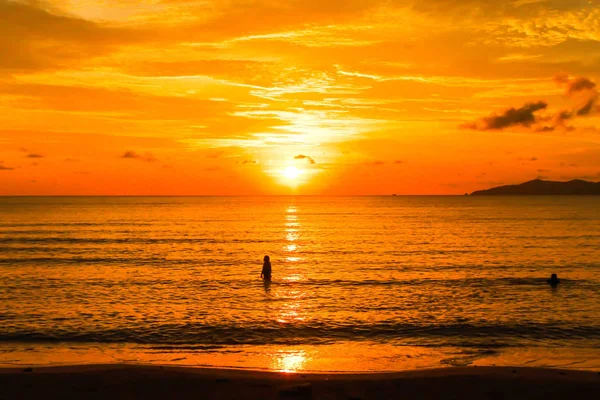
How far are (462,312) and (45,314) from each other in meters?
24.3

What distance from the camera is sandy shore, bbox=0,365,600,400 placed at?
15633 millimetres

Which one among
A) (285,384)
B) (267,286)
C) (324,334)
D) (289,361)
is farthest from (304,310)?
(285,384)

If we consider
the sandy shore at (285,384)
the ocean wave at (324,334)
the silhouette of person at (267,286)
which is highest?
the sandy shore at (285,384)

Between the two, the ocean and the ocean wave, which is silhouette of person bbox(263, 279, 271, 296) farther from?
the ocean wave

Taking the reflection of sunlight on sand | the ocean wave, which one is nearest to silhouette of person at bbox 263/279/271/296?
the ocean wave

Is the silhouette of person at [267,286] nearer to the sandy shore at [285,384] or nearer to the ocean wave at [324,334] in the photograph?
the ocean wave at [324,334]

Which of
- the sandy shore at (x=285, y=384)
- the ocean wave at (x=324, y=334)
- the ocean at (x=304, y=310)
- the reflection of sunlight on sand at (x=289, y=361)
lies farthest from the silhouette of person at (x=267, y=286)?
the sandy shore at (x=285, y=384)

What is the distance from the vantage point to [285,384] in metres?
16.6

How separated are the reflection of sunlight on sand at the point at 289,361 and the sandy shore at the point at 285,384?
158cm

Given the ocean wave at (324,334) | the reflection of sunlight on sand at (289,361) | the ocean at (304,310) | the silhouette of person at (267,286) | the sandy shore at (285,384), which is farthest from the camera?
the silhouette of person at (267,286)

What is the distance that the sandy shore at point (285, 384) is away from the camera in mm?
15633

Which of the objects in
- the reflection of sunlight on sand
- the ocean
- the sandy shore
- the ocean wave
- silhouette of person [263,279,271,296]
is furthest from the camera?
silhouette of person [263,279,271,296]

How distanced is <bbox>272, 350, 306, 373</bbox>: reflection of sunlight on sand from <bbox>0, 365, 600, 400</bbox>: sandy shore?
158 centimetres

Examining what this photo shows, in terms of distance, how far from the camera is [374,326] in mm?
26906
